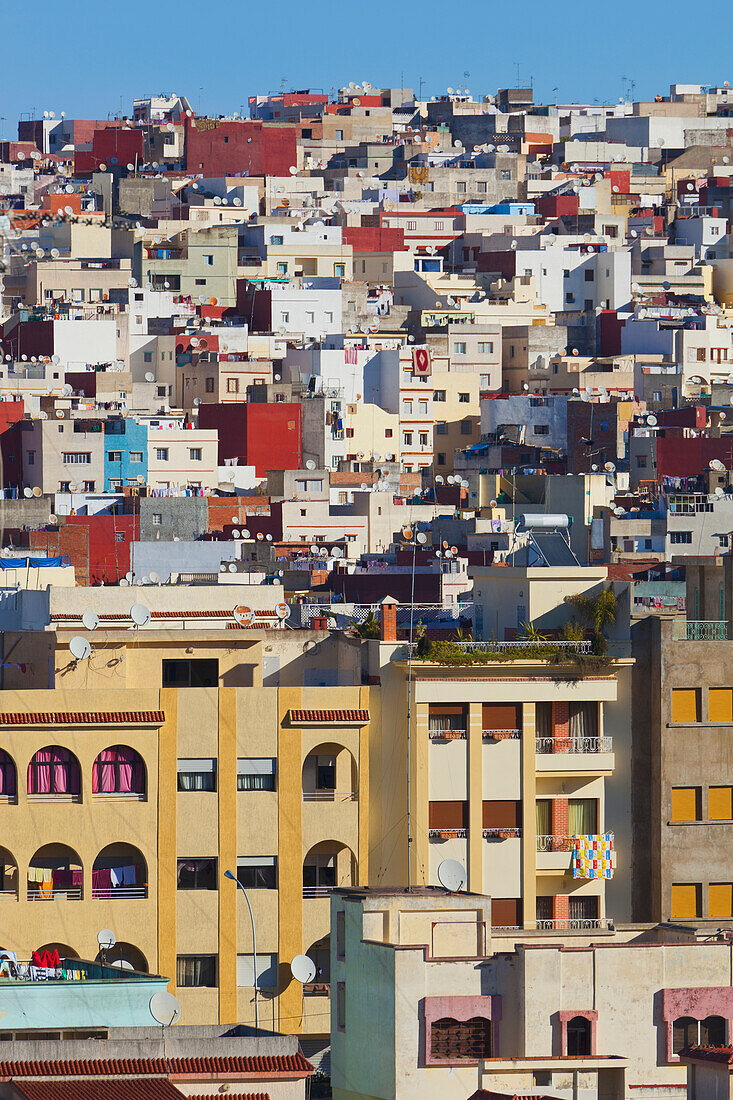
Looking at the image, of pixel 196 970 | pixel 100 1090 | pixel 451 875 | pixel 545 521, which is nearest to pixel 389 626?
pixel 196 970

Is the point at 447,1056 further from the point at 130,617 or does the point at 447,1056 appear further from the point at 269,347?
the point at 269,347

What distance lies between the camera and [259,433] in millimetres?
74250

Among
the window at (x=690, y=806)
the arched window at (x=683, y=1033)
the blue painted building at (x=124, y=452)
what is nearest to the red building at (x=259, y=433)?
the blue painted building at (x=124, y=452)

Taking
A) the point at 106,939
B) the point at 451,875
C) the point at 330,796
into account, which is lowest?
the point at 106,939

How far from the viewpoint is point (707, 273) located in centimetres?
9506

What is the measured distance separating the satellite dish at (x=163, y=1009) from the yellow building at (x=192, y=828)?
6347 mm

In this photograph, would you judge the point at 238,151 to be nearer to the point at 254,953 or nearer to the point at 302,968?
the point at 254,953

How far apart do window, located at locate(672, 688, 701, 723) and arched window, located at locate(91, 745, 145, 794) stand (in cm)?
640

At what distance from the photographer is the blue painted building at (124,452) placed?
229 feet

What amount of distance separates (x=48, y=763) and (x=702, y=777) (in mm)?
7747

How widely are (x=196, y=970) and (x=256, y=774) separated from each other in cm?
236

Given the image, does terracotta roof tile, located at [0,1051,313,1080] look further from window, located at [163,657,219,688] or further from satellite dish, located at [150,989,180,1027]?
window, located at [163,657,219,688]

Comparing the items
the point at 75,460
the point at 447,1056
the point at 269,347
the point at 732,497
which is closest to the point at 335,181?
the point at 269,347

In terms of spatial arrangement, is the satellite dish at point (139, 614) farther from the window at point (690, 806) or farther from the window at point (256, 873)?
the window at point (690, 806)
